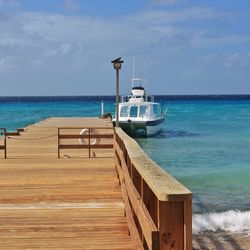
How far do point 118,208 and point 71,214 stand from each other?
673 millimetres

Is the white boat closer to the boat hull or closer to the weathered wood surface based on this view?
the boat hull

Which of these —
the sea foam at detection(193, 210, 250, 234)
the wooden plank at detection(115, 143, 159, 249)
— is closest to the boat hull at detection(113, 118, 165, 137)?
the sea foam at detection(193, 210, 250, 234)

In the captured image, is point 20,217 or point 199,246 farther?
point 199,246

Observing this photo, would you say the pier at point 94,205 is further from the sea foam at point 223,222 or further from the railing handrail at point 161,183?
the sea foam at point 223,222

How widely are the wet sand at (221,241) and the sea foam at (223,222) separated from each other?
0.25 meters

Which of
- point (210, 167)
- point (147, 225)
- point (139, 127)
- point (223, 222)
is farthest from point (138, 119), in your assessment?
point (147, 225)

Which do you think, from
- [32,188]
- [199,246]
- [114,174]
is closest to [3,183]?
[32,188]

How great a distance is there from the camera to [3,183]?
31.3ft

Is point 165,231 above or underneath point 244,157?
above

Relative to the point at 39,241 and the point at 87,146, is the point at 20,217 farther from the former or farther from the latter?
the point at 87,146

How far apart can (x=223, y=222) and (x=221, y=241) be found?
52.3 inches

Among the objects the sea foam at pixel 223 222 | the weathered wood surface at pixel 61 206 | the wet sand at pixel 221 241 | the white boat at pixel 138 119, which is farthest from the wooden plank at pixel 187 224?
the white boat at pixel 138 119

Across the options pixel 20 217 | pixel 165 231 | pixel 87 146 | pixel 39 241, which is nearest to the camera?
pixel 165 231

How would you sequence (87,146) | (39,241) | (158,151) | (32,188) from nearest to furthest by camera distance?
(39,241)
(32,188)
(87,146)
(158,151)
